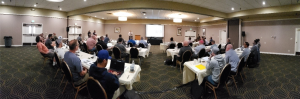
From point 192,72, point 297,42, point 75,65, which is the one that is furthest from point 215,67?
point 297,42

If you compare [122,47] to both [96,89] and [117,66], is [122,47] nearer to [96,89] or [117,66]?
[117,66]

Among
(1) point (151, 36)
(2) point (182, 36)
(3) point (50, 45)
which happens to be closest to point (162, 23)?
(1) point (151, 36)

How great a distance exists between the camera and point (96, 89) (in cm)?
173

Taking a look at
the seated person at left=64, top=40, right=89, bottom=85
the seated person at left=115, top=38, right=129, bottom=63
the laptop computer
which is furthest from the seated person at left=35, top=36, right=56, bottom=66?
the laptop computer

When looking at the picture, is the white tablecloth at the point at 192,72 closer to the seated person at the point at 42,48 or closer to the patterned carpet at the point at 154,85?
the patterned carpet at the point at 154,85

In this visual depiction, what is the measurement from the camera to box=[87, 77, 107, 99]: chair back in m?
1.68

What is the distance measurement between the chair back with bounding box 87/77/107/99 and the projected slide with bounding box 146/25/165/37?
1579 cm

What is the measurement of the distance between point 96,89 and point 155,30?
1598 centimetres

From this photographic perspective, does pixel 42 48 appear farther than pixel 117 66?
Yes

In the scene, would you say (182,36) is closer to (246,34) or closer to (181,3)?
(246,34)

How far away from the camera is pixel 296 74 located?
4980mm

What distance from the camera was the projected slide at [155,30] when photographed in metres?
17.3

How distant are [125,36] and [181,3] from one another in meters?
10.6

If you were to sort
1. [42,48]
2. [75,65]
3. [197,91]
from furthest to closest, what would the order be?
[42,48] < [197,91] < [75,65]
